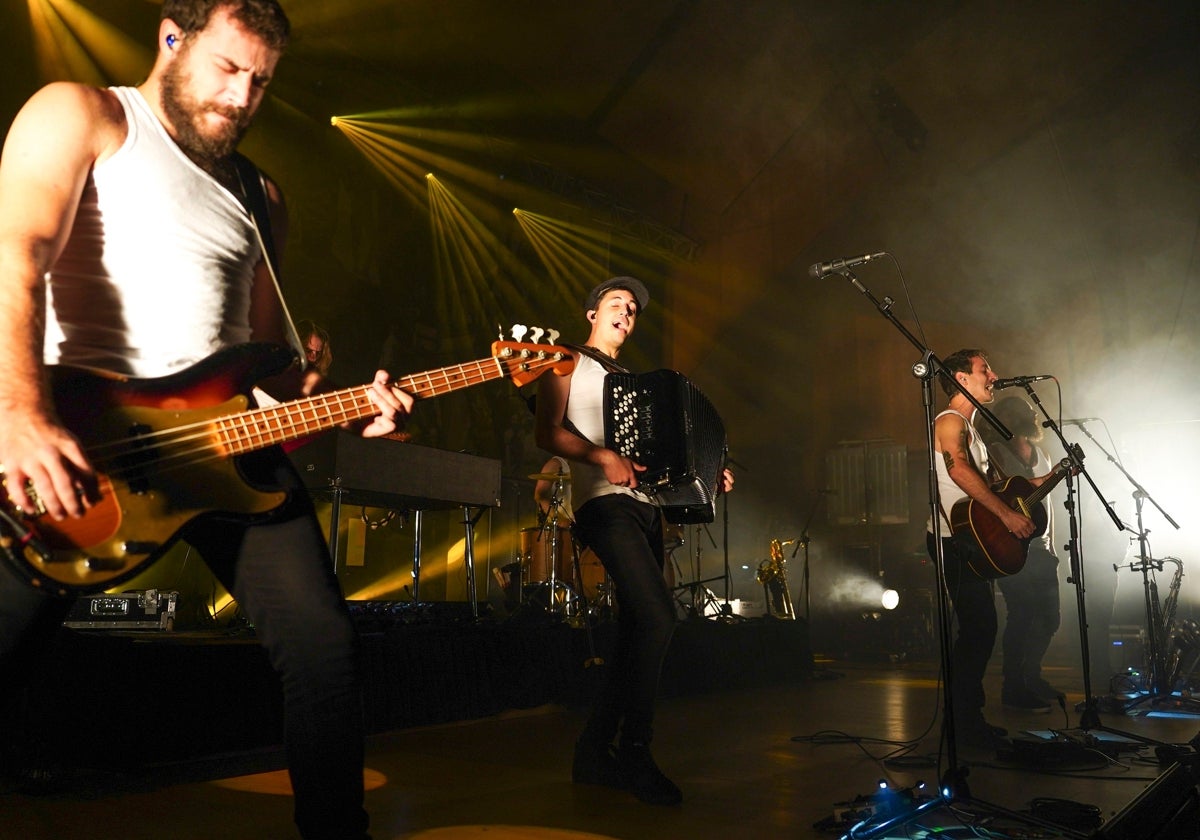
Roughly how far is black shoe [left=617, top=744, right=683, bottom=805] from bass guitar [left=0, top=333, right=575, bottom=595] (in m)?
1.91

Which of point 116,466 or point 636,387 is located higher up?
point 636,387

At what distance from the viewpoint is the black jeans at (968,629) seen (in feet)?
15.0

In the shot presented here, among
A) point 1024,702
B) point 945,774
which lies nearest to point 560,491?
point 1024,702

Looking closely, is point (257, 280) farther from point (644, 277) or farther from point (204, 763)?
point (644, 277)

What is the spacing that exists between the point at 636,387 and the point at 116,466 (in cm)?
209

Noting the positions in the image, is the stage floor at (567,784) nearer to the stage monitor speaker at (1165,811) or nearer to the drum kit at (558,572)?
the stage monitor speaker at (1165,811)

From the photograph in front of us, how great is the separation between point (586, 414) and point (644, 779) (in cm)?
140

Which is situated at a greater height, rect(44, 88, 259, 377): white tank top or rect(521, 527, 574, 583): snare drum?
rect(44, 88, 259, 377): white tank top

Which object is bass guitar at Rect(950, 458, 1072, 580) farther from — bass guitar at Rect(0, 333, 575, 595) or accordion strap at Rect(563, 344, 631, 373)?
bass guitar at Rect(0, 333, 575, 595)

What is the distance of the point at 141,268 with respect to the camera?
1822 mm

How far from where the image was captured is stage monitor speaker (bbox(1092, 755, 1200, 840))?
297cm

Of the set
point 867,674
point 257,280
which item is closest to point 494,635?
point 257,280

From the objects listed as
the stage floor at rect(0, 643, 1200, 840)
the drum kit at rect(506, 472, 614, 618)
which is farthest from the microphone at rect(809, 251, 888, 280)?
the drum kit at rect(506, 472, 614, 618)

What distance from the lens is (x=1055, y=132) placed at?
1240cm
